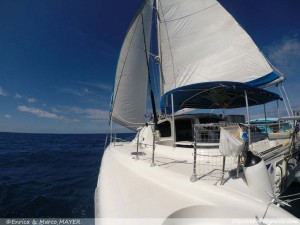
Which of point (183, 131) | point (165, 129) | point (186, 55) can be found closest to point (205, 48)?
point (186, 55)

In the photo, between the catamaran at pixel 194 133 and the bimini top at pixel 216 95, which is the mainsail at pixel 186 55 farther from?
the bimini top at pixel 216 95

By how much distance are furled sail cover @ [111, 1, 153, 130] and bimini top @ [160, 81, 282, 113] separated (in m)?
3.03

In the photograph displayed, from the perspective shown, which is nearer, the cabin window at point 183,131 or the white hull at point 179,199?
the white hull at point 179,199

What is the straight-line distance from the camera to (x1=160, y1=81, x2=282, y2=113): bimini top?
6139 mm

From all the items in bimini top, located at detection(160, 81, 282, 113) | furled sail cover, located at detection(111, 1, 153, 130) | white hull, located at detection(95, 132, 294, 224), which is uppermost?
furled sail cover, located at detection(111, 1, 153, 130)

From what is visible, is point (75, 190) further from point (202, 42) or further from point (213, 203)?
point (202, 42)

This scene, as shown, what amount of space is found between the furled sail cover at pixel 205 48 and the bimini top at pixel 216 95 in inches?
41.2

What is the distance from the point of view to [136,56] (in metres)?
10.8

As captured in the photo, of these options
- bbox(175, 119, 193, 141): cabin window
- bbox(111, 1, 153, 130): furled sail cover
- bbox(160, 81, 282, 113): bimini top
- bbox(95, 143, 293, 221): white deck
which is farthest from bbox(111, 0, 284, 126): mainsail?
bbox(95, 143, 293, 221): white deck

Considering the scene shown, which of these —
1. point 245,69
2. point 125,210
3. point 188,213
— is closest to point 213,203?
point 188,213

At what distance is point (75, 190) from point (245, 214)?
8.38 metres

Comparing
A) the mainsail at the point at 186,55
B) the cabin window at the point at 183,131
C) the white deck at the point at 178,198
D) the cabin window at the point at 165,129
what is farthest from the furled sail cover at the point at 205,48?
the white deck at the point at 178,198

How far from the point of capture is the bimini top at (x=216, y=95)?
614 centimetres

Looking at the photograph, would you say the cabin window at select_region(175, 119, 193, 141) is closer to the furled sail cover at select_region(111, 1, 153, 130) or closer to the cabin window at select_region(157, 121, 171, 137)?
the cabin window at select_region(157, 121, 171, 137)
